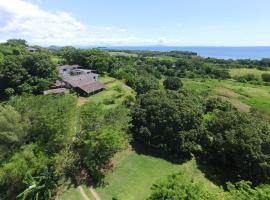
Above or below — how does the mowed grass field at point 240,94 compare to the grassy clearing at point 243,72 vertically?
above

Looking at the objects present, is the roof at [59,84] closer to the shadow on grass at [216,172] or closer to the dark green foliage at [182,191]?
the shadow on grass at [216,172]

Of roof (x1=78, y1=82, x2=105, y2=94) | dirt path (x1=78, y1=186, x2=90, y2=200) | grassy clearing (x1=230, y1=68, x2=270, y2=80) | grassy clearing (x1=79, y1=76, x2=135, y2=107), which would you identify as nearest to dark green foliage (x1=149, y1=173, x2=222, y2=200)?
dirt path (x1=78, y1=186, x2=90, y2=200)

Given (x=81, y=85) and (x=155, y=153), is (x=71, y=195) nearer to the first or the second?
(x=155, y=153)

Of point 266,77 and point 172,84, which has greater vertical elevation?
point 172,84

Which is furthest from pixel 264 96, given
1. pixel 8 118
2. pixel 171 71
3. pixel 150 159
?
pixel 8 118

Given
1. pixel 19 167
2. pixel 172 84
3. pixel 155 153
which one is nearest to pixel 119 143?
pixel 155 153

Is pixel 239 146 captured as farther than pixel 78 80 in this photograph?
No

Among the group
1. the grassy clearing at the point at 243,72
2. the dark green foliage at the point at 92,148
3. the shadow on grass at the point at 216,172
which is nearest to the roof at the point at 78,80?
the dark green foliage at the point at 92,148
